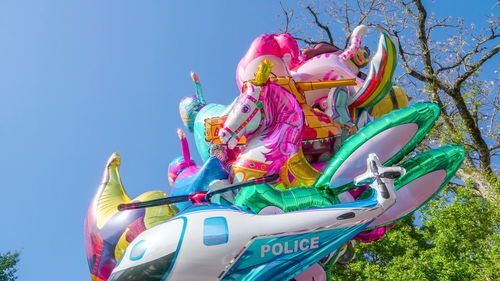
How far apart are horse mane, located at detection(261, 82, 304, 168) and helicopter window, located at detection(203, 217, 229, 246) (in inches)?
54.9

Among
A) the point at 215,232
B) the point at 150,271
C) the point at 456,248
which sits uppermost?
the point at 215,232

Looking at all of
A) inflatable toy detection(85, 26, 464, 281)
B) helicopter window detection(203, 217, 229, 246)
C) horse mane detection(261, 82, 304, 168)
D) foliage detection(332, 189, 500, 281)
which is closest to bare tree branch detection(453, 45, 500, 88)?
foliage detection(332, 189, 500, 281)

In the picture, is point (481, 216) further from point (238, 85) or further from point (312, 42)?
point (312, 42)

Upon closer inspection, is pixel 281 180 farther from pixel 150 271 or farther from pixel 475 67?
pixel 475 67

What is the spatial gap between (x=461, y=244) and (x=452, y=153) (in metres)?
4.88

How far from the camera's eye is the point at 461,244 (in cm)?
835

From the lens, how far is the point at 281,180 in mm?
4566

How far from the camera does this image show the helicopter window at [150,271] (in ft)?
10.6

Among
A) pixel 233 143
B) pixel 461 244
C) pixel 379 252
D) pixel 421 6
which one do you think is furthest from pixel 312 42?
pixel 233 143

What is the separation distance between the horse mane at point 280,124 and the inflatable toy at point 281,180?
0.04 feet

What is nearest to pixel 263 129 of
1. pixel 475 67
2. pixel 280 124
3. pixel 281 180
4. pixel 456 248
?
pixel 280 124

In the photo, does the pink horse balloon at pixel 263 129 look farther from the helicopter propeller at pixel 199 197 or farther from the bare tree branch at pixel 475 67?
the bare tree branch at pixel 475 67

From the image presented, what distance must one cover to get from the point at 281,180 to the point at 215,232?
1413mm

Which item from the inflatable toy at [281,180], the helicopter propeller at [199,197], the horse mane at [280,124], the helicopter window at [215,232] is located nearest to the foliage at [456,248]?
the inflatable toy at [281,180]
